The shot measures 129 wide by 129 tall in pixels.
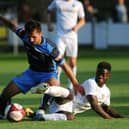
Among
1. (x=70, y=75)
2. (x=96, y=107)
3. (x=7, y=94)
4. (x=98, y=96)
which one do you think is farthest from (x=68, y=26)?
(x=70, y=75)

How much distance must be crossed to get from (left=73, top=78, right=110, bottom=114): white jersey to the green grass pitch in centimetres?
17

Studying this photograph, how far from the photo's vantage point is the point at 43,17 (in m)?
36.5

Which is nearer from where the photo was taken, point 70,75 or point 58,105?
point 70,75

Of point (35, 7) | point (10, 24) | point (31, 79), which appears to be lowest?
point (35, 7)

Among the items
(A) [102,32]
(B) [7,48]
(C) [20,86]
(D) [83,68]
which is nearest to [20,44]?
(B) [7,48]

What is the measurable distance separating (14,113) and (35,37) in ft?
3.98

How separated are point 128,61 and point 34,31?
1538 cm

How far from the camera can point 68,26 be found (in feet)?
58.8

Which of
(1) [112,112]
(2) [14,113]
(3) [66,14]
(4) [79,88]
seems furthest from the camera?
(3) [66,14]

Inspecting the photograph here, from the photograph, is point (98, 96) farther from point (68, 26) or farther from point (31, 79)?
point (68, 26)

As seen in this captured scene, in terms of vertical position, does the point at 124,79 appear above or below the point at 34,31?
below

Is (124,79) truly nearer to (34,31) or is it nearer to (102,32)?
(34,31)

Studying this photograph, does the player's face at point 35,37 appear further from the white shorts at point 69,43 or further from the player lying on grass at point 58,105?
the white shorts at point 69,43

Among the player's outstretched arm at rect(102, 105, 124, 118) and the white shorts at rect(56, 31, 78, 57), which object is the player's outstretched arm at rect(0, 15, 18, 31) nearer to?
the player's outstretched arm at rect(102, 105, 124, 118)
